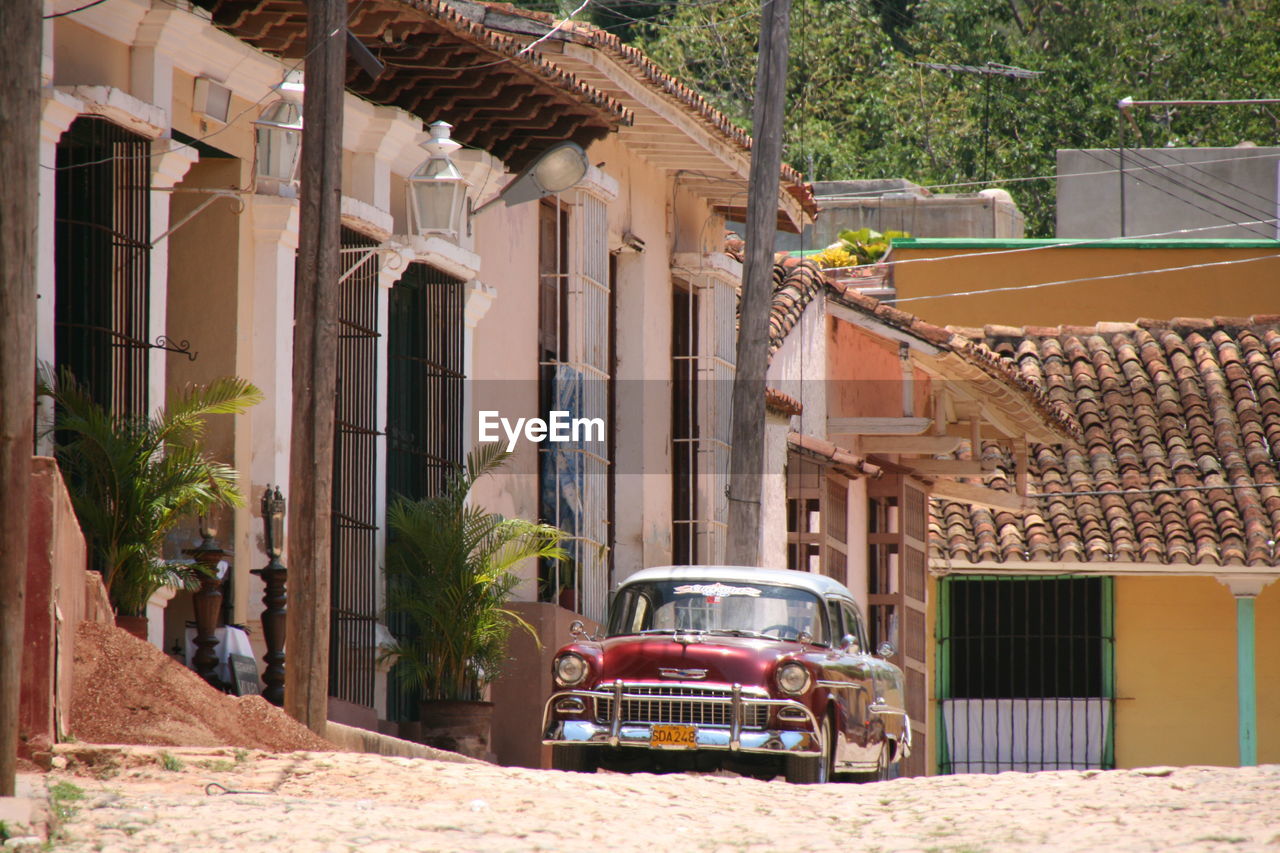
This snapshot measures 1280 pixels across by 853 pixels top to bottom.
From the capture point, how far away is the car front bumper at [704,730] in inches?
460

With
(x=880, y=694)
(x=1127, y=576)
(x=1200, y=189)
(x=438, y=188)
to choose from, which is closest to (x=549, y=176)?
(x=438, y=188)

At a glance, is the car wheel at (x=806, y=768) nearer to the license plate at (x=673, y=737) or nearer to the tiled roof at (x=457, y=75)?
the license plate at (x=673, y=737)

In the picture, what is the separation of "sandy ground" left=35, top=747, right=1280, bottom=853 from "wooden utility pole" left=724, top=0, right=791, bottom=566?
→ 5.43m

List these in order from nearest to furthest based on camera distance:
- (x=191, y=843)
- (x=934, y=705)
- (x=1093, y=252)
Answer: (x=191, y=843), (x=934, y=705), (x=1093, y=252)

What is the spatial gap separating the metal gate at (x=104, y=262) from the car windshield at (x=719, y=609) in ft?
10.7

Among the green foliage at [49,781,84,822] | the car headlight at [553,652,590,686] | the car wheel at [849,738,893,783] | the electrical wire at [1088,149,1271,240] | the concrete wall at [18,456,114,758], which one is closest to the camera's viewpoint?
the green foliage at [49,781,84,822]

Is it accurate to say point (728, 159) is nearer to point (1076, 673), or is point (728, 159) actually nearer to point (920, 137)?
point (1076, 673)

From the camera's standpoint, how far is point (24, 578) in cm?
782

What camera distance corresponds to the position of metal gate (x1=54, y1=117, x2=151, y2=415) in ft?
37.3

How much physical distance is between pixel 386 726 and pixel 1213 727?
11.3 meters

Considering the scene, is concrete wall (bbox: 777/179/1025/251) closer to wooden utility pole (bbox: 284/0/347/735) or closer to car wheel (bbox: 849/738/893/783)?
car wheel (bbox: 849/738/893/783)

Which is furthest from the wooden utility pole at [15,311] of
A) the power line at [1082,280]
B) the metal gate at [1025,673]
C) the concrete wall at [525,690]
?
the power line at [1082,280]

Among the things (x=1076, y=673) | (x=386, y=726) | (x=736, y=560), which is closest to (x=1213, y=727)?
(x=1076, y=673)

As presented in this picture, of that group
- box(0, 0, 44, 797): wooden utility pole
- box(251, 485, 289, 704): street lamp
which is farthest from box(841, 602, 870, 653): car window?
box(0, 0, 44, 797): wooden utility pole
